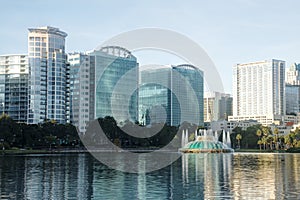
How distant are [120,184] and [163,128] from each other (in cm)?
13037

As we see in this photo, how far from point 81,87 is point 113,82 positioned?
1262 cm

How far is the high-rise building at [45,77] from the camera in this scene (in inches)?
7013

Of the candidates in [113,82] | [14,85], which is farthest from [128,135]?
[14,85]

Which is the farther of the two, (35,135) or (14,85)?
(14,85)

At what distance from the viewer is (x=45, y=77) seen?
595 feet

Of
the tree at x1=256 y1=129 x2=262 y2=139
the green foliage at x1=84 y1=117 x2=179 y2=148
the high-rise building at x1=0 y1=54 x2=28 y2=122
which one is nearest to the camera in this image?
the green foliage at x1=84 y1=117 x2=179 y2=148

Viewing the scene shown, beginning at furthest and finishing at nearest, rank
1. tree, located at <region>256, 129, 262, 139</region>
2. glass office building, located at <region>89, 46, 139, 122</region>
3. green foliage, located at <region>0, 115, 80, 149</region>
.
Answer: glass office building, located at <region>89, 46, 139, 122</region> → tree, located at <region>256, 129, 262, 139</region> → green foliage, located at <region>0, 115, 80, 149</region>

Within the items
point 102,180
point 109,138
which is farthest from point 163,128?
point 102,180

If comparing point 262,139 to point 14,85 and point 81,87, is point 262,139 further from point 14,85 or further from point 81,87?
point 14,85

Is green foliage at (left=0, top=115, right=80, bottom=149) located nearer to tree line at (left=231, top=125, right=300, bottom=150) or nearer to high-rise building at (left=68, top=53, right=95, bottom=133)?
high-rise building at (left=68, top=53, right=95, bottom=133)

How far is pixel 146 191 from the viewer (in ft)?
116

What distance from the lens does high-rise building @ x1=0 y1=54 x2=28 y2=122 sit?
600 ft

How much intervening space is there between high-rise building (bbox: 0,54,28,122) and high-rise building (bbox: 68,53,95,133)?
16.8 m

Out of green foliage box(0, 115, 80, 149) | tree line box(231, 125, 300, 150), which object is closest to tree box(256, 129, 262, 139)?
tree line box(231, 125, 300, 150)
